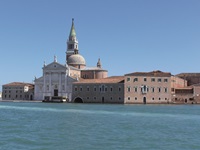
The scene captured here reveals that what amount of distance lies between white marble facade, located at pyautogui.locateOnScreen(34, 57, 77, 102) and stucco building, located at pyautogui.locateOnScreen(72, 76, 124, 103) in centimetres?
166

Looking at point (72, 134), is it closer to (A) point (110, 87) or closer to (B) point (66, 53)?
(A) point (110, 87)

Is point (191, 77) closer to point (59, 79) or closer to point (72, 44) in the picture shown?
point (72, 44)

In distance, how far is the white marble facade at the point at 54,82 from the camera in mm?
61375

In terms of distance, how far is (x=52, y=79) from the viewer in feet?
206

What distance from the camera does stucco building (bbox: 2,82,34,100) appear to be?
6762cm

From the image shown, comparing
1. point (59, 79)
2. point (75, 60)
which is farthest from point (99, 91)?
point (75, 60)

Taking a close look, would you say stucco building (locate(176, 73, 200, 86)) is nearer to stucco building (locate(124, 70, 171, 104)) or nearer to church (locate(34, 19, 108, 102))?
church (locate(34, 19, 108, 102))

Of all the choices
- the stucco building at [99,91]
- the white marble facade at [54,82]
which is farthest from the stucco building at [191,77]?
the white marble facade at [54,82]

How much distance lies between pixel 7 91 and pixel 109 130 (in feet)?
179

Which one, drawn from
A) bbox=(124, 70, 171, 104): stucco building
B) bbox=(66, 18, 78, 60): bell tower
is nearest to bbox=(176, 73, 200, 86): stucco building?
bbox=(124, 70, 171, 104): stucco building

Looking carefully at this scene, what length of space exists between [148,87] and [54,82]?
1539cm

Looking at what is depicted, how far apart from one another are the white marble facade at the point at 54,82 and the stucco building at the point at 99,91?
166 cm

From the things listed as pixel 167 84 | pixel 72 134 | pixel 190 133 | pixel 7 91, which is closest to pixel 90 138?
pixel 72 134

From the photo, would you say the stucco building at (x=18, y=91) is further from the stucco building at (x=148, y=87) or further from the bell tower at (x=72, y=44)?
the stucco building at (x=148, y=87)
